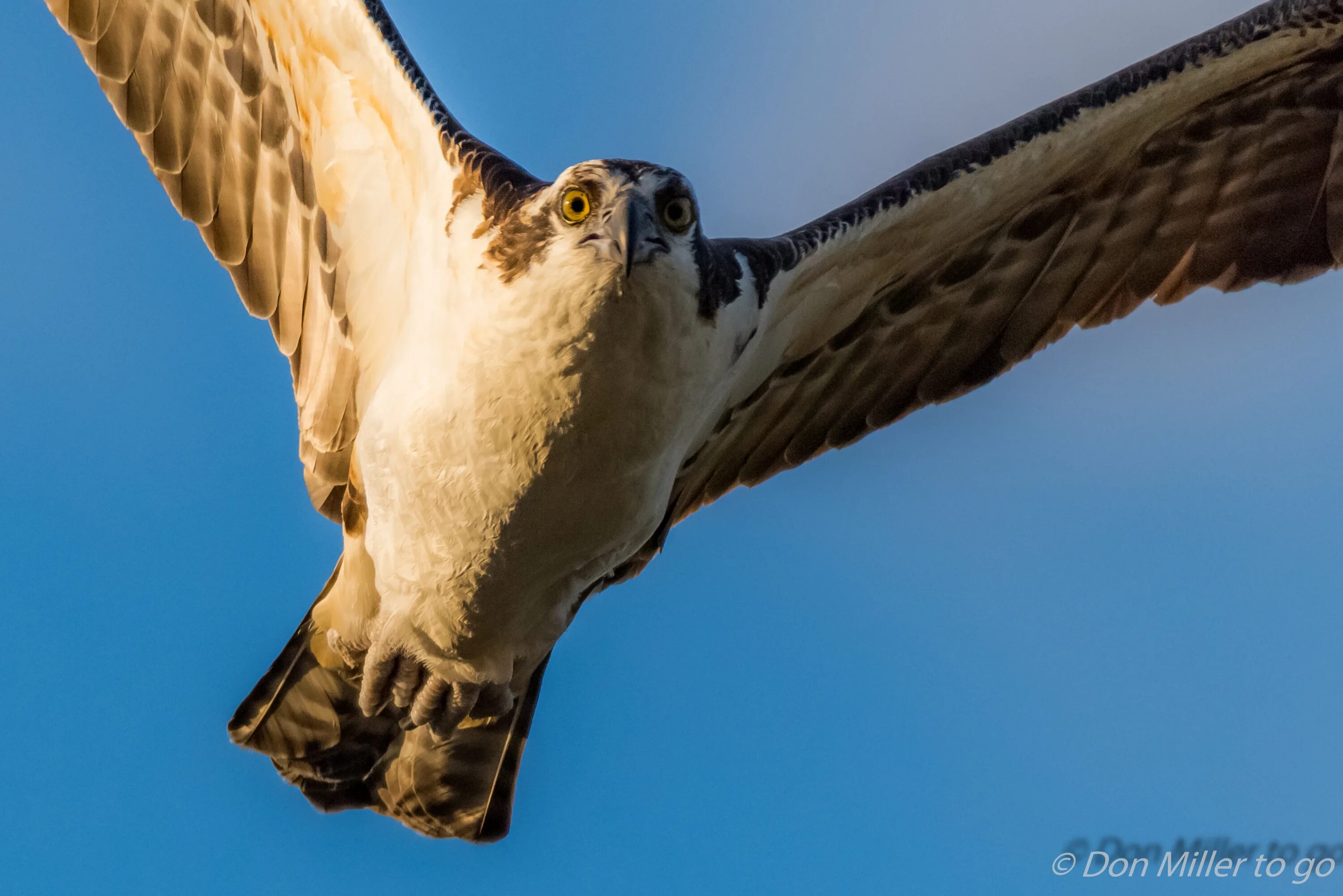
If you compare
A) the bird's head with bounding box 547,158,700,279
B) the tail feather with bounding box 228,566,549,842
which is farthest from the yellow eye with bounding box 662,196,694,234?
the tail feather with bounding box 228,566,549,842

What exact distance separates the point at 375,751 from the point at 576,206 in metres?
3.86

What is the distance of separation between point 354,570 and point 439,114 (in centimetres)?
251

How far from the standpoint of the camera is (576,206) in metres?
5.87

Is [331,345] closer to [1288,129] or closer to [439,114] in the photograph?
[439,114]

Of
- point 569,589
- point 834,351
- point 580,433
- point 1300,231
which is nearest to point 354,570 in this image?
point 569,589

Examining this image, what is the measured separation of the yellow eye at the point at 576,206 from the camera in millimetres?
5848

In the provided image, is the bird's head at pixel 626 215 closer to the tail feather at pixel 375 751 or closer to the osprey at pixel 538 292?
the osprey at pixel 538 292

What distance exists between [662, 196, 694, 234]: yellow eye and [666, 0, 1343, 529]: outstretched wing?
1421mm

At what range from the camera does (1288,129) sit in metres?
8.16

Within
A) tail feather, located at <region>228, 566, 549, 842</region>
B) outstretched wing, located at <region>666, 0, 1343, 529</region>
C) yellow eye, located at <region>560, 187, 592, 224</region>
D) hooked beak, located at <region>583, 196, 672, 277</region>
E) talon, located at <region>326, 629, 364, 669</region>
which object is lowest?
tail feather, located at <region>228, 566, 549, 842</region>

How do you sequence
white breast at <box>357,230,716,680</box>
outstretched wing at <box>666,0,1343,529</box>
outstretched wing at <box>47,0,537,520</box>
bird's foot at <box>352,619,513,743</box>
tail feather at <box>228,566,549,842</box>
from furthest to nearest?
tail feather at <box>228,566,549,842</box> < bird's foot at <box>352,619,513,743</box> < outstretched wing at <box>666,0,1343,529</box> < outstretched wing at <box>47,0,537,520</box> < white breast at <box>357,230,716,680</box>

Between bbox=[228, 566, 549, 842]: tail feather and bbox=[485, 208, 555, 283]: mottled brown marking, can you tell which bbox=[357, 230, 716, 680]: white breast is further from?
bbox=[228, 566, 549, 842]: tail feather

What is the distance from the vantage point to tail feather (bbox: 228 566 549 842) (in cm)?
805

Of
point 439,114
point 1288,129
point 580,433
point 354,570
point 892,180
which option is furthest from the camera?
point 1288,129
